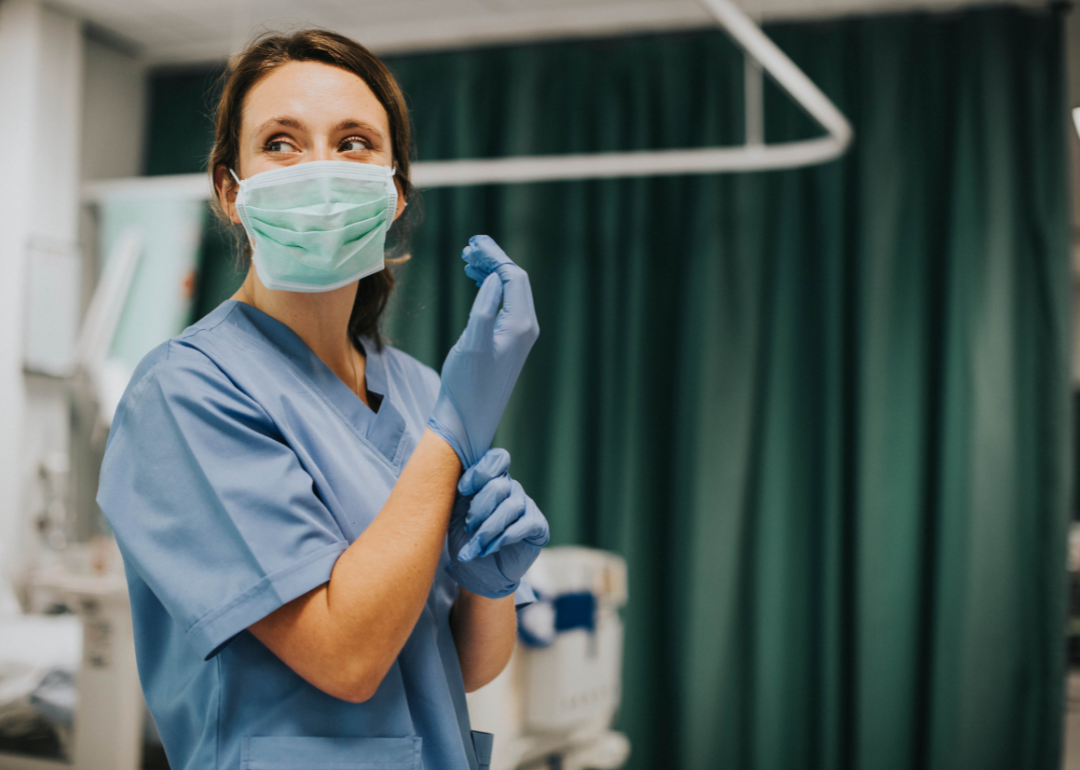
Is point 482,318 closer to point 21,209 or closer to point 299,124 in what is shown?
point 299,124

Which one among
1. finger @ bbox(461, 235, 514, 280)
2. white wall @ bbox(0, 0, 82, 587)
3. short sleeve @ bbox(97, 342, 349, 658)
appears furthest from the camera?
white wall @ bbox(0, 0, 82, 587)

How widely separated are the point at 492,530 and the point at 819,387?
215cm

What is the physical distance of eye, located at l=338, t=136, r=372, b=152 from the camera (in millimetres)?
810

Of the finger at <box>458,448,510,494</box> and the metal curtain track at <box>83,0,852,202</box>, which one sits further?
the metal curtain track at <box>83,0,852,202</box>

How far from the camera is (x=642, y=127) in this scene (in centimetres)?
279

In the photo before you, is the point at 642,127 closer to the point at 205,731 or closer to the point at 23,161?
the point at 23,161

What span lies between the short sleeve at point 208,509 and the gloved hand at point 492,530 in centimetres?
11

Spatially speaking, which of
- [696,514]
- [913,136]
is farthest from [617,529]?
[913,136]

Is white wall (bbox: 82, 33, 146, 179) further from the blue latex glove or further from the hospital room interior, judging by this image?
the blue latex glove

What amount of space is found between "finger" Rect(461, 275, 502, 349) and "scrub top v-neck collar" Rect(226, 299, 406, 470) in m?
0.17

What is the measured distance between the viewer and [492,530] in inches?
27.3

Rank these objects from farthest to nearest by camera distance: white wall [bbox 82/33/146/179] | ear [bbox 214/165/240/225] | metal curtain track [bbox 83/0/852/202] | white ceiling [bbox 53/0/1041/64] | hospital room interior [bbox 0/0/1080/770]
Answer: white wall [bbox 82/33/146/179] → white ceiling [bbox 53/0/1041/64] → hospital room interior [bbox 0/0/1080/770] → metal curtain track [bbox 83/0/852/202] → ear [bbox 214/165/240/225]

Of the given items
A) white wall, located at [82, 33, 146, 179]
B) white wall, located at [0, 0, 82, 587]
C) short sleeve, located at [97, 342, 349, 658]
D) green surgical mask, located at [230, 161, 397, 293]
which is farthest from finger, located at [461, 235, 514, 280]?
white wall, located at [82, 33, 146, 179]

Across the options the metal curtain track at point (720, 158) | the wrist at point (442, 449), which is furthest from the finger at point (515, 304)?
the metal curtain track at point (720, 158)
